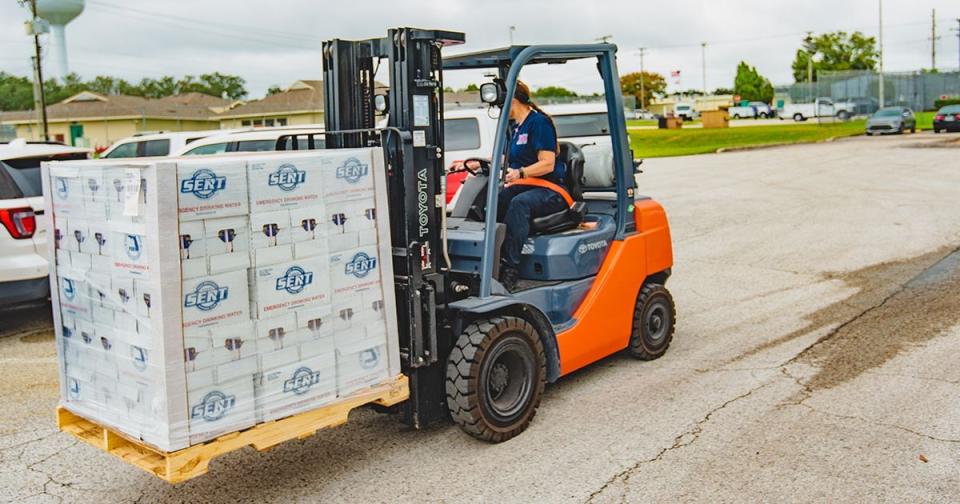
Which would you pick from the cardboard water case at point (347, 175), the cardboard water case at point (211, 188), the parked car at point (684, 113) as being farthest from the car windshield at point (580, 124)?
the parked car at point (684, 113)

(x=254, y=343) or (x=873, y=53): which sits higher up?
(x=873, y=53)

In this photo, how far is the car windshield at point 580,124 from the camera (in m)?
14.8

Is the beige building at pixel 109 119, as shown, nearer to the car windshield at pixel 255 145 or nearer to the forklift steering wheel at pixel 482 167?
the car windshield at pixel 255 145

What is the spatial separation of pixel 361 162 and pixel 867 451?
11.0ft

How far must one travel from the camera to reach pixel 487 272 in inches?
226

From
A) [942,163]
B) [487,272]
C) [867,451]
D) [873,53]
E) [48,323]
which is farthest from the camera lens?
[873,53]

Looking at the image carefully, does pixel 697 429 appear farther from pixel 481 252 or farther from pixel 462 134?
pixel 462 134

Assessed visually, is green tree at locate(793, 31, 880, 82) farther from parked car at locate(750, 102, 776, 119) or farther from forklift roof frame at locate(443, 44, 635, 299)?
forklift roof frame at locate(443, 44, 635, 299)

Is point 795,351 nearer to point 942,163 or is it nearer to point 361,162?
point 361,162

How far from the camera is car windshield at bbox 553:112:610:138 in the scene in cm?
1478

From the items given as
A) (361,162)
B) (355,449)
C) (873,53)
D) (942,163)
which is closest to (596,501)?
(355,449)

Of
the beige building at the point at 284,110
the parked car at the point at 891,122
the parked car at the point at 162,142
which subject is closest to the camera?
the parked car at the point at 162,142

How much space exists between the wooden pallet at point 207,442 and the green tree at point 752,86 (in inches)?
4030

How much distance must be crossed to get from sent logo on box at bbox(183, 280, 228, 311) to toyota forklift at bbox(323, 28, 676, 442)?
131 cm
